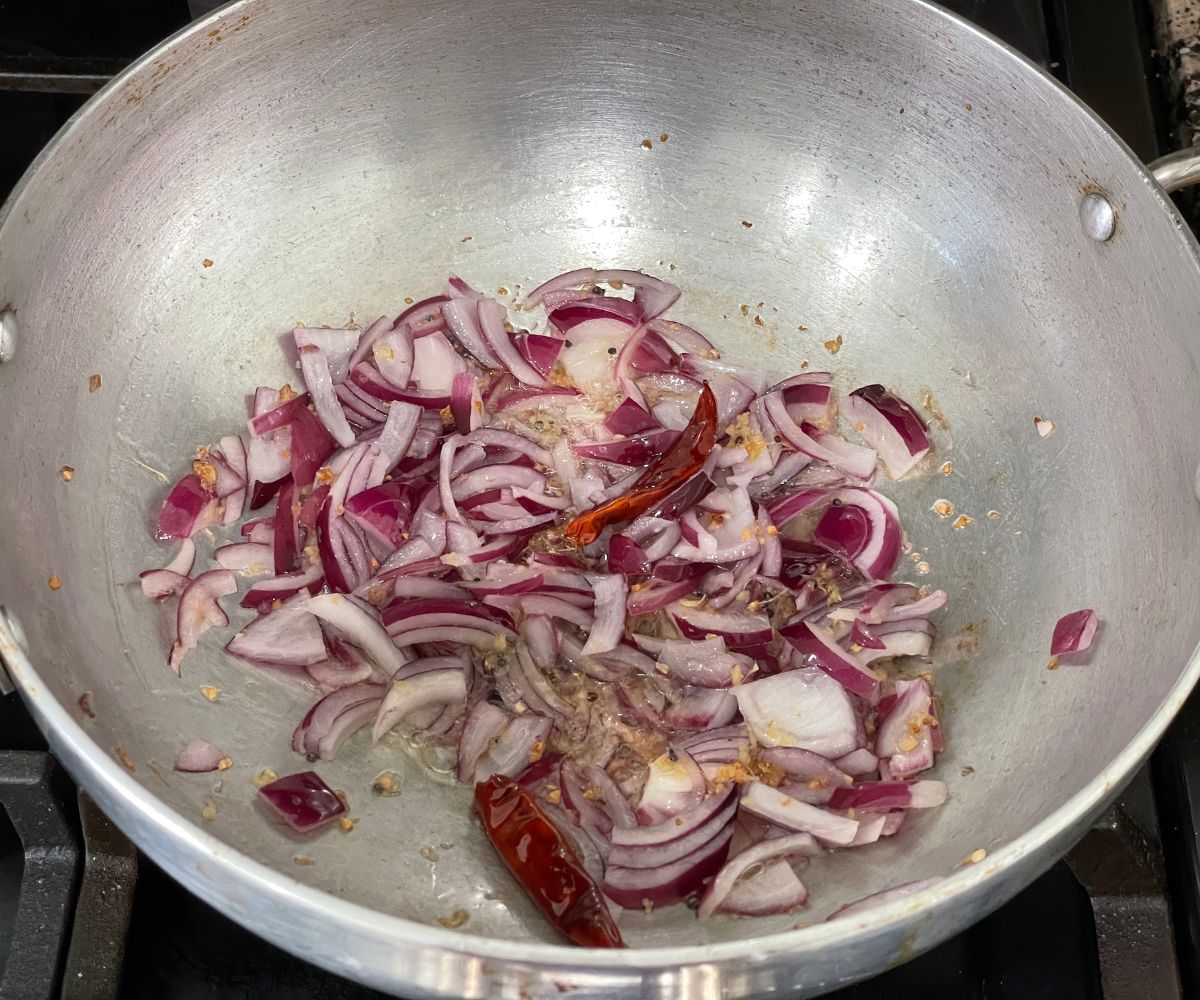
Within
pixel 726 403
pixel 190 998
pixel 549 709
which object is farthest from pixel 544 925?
pixel 726 403

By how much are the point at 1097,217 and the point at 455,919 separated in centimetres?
80

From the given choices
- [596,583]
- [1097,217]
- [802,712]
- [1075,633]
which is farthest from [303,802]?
[1097,217]

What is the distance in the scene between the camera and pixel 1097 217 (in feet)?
3.21

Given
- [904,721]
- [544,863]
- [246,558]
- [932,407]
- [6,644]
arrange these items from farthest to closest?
[932,407], [246,558], [904,721], [544,863], [6,644]

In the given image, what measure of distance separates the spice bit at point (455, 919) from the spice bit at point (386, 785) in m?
0.12

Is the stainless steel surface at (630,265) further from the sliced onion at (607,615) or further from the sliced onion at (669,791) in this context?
the sliced onion at (607,615)

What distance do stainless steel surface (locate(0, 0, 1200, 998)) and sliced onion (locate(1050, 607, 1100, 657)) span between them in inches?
0.5

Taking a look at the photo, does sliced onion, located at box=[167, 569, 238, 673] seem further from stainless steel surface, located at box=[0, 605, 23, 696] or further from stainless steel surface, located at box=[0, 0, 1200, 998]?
stainless steel surface, located at box=[0, 605, 23, 696]

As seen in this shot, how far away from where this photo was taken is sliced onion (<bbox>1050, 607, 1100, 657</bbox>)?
909mm

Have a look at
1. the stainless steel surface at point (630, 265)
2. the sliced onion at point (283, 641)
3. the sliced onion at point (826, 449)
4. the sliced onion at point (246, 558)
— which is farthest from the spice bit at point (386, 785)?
the sliced onion at point (826, 449)

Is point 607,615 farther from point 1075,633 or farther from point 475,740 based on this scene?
point 1075,633

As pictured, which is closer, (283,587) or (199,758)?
(199,758)

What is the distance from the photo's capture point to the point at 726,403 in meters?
1.12

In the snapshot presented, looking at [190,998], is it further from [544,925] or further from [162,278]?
[162,278]
